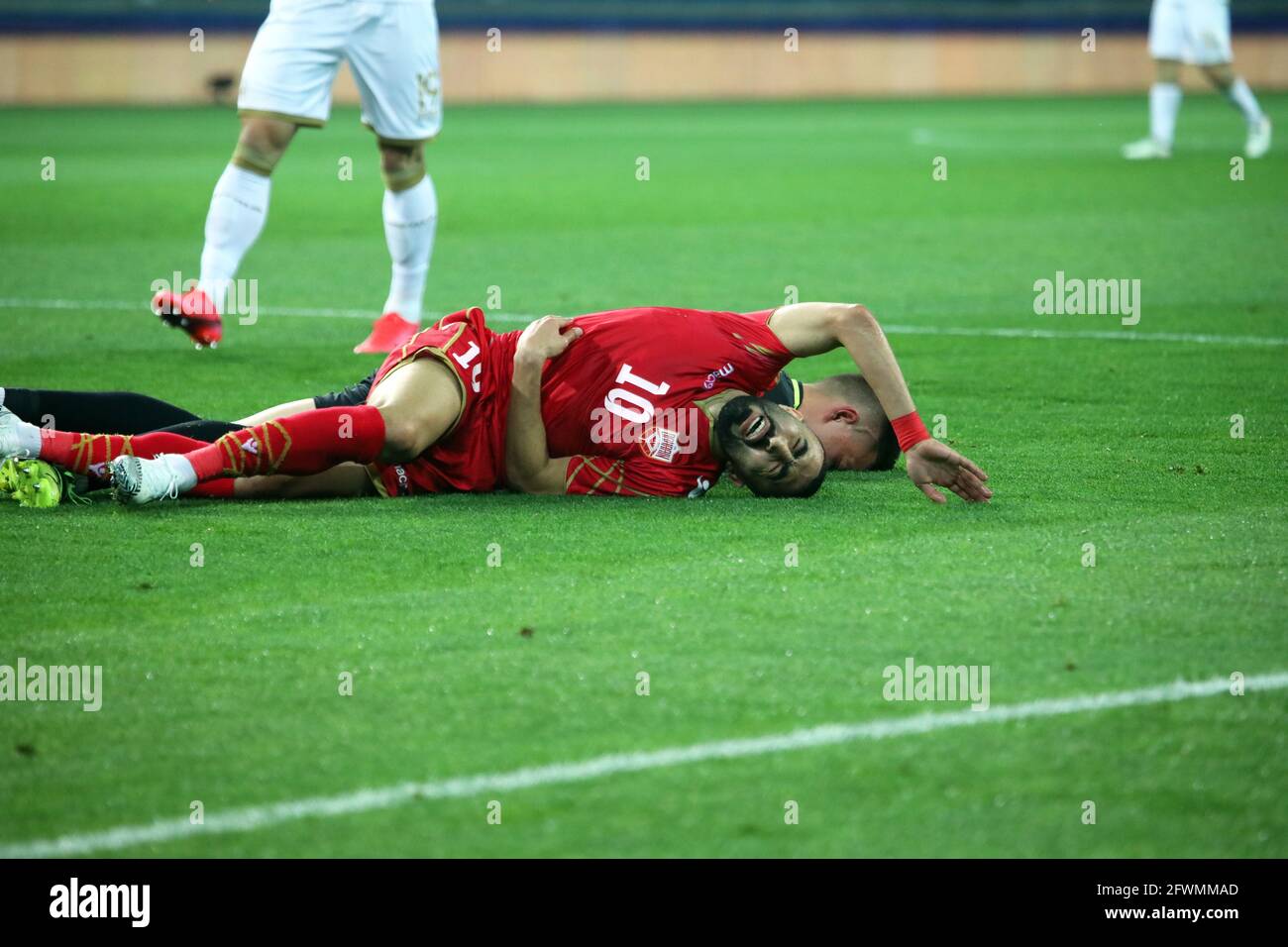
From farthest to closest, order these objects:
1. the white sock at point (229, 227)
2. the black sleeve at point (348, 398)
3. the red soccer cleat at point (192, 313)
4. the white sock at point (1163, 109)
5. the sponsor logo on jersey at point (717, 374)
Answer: the white sock at point (1163, 109)
the white sock at point (229, 227)
the red soccer cleat at point (192, 313)
the black sleeve at point (348, 398)
the sponsor logo on jersey at point (717, 374)

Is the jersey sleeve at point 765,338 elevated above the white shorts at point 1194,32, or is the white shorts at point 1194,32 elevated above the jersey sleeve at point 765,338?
the white shorts at point 1194,32

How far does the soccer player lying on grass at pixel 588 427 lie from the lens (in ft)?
16.4

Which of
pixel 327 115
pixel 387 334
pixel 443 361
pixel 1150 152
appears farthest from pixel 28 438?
pixel 1150 152

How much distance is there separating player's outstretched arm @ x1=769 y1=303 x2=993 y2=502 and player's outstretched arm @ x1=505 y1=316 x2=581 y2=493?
647mm

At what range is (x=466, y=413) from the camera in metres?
5.22

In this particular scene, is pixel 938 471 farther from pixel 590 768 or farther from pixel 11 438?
pixel 11 438

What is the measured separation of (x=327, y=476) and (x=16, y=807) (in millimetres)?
2311

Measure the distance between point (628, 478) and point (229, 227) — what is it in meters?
3.09

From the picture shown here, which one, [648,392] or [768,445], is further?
[648,392]

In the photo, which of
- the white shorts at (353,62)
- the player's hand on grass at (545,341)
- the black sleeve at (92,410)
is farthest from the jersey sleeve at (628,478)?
the white shorts at (353,62)

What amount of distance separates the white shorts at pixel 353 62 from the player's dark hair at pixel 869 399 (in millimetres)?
3131

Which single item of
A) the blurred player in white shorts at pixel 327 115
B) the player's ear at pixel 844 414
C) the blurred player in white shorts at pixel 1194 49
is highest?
the blurred player in white shorts at pixel 1194 49
